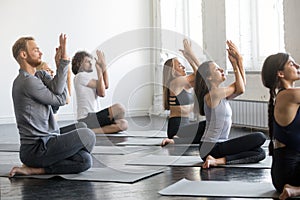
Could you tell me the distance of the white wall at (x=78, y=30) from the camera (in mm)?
8023

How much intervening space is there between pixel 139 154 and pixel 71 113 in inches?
153

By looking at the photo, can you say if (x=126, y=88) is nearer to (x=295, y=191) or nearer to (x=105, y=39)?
(x=105, y=39)

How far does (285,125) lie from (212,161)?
1090 mm

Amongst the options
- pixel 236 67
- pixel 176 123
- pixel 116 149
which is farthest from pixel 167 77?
pixel 236 67

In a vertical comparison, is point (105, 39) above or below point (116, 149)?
above

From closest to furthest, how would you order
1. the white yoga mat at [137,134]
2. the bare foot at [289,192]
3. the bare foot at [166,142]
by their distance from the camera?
1. the bare foot at [289,192]
2. the bare foot at [166,142]
3. the white yoga mat at [137,134]

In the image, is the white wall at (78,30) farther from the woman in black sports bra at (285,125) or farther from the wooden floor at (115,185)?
the woman in black sports bra at (285,125)

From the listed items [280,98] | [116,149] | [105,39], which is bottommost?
[116,149]

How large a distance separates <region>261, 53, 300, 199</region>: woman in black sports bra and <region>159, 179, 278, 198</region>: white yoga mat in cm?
11

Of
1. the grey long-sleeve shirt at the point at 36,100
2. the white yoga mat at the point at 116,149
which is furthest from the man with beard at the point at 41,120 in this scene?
the white yoga mat at the point at 116,149

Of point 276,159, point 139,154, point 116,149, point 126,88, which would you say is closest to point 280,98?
point 276,159

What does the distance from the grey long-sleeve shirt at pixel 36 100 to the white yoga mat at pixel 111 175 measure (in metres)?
0.30

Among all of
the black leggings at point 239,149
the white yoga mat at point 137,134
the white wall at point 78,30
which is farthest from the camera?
the white wall at point 78,30

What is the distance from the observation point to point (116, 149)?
492 centimetres
